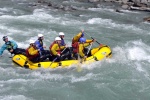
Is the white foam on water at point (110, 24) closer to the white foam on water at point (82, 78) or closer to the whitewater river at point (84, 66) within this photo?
the whitewater river at point (84, 66)

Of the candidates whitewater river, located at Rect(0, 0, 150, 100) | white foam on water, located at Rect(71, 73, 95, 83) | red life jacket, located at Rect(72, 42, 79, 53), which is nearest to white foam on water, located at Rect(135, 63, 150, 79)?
whitewater river, located at Rect(0, 0, 150, 100)

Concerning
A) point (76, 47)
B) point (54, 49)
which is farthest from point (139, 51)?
point (54, 49)

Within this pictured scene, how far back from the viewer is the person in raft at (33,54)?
13.0m

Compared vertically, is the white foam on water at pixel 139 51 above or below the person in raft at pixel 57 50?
below

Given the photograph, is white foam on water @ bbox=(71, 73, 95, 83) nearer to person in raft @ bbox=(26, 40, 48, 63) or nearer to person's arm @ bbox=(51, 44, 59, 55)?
person's arm @ bbox=(51, 44, 59, 55)

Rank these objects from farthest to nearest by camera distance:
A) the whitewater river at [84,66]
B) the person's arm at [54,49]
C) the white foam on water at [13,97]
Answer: the person's arm at [54,49], the whitewater river at [84,66], the white foam on water at [13,97]

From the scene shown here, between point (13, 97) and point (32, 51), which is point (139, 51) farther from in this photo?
point (13, 97)

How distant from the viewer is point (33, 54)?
13055 mm

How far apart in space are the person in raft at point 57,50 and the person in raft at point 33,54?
0.45 metres

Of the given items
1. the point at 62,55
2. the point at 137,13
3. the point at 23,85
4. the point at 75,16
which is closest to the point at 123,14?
the point at 137,13

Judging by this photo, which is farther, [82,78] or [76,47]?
[76,47]

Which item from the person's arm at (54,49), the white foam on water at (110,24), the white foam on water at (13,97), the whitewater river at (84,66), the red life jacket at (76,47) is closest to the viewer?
the white foam on water at (13,97)

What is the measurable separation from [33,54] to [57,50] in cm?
103

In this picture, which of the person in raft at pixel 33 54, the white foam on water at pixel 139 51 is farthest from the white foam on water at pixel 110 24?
the person in raft at pixel 33 54
